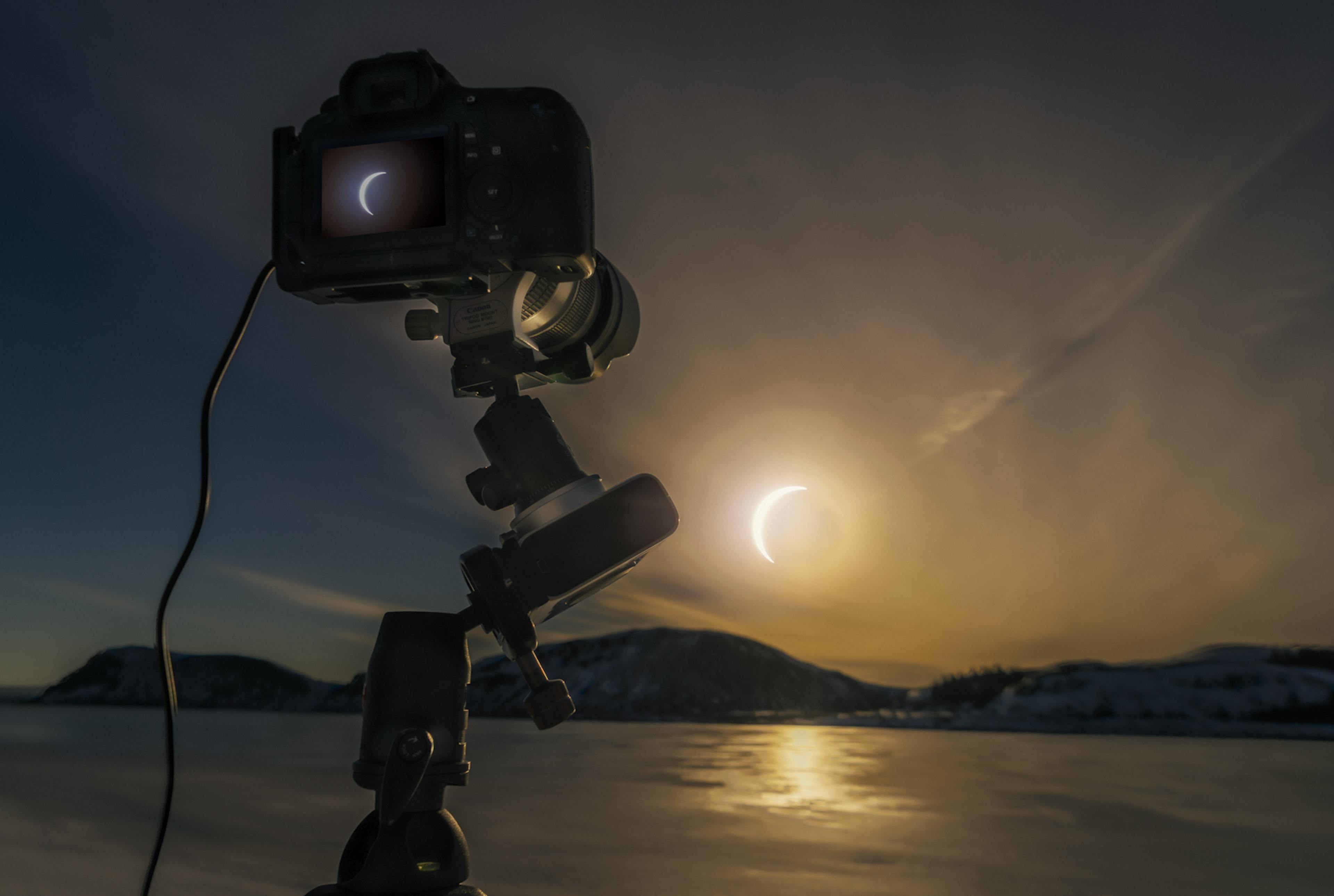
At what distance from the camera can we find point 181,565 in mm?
1753

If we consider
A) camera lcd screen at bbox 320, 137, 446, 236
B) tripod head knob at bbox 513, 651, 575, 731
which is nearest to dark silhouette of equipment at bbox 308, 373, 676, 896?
tripod head knob at bbox 513, 651, 575, 731

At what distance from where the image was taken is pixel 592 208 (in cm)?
170

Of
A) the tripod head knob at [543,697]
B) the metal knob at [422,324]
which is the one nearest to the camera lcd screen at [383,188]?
the metal knob at [422,324]

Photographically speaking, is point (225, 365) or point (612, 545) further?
point (225, 365)

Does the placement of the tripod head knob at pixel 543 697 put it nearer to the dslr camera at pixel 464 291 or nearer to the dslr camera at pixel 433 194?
the dslr camera at pixel 464 291

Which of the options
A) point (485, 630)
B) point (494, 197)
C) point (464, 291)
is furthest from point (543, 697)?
point (494, 197)

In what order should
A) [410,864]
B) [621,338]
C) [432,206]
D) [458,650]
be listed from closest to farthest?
[410,864] < [458,650] < [432,206] < [621,338]

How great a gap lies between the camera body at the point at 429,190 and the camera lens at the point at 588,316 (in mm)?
200

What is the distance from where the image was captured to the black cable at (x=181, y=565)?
1747mm

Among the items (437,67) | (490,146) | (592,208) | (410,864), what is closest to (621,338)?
(592,208)

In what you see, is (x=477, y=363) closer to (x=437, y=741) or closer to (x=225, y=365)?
(x=225, y=365)

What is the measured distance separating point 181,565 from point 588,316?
1138mm

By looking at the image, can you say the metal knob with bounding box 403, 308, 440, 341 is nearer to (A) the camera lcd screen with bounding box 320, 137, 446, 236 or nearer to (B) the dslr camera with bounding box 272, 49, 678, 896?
(B) the dslr camera with bounding box 272, 49, 678, 896

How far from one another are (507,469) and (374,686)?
0.53 metres
